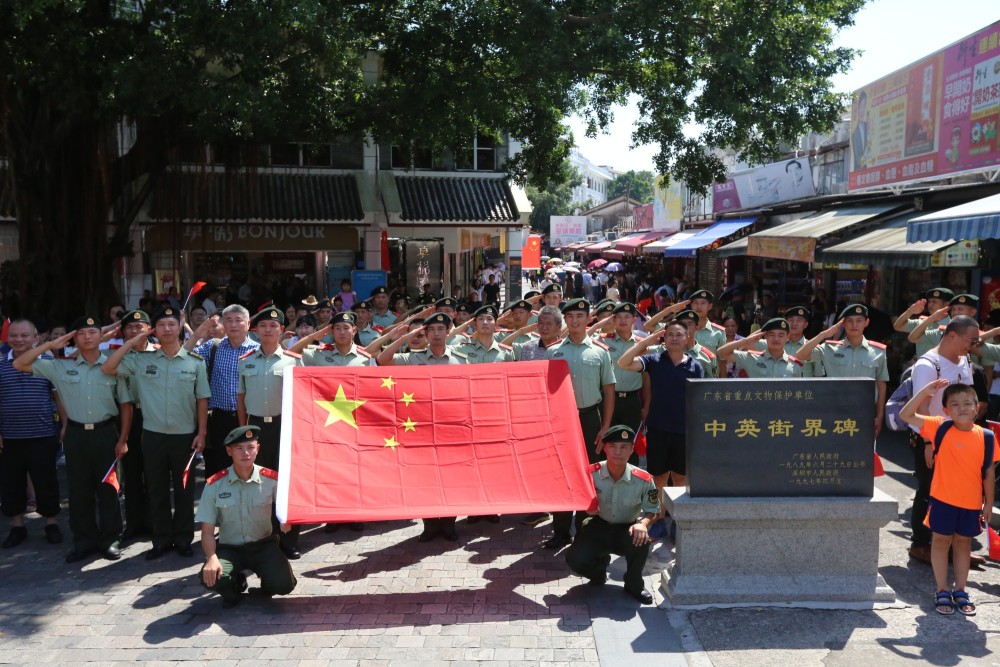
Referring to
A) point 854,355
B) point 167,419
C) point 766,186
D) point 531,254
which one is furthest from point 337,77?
point 531,254

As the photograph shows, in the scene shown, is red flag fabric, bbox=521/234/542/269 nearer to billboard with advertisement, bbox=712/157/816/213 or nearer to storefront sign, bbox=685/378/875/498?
billboard with advertisement, bbox=712/157/816/213

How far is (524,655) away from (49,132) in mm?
10000

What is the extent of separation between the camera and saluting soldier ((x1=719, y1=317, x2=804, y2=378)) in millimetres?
7250

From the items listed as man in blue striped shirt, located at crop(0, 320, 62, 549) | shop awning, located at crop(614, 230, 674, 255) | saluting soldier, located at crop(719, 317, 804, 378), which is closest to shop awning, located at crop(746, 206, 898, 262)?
saluting soldier, located at crop(719, 317, 804, 378)

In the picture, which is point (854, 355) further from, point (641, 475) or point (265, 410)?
point (265, 410)

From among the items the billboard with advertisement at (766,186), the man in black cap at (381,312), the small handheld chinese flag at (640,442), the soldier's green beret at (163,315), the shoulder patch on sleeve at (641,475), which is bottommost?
the small handheld chinese flag at (640,442)

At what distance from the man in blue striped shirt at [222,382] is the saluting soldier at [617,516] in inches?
123

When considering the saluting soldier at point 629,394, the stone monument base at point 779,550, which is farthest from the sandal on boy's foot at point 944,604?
the saluting soldier at point 629,394

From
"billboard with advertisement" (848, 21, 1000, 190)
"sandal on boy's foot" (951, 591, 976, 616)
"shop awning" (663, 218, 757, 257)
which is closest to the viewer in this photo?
"sandal on boy's foot" (951, 591, 976, 616)

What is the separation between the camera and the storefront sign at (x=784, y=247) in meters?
14.1

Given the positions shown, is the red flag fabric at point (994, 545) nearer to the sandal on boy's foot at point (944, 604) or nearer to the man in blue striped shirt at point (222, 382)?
the sandal on boy's foot at point (944, 604)

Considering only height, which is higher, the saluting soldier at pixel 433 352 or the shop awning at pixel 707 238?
the shop awning at pixel 707 238

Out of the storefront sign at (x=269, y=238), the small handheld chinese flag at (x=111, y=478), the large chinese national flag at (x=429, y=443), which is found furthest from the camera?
the storefront sign at (x=269, y=238)

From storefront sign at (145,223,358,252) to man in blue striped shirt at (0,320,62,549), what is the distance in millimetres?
9510
